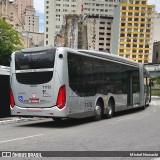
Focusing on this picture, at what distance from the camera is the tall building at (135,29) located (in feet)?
481

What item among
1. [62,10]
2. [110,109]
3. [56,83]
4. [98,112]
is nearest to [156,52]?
[62,10]

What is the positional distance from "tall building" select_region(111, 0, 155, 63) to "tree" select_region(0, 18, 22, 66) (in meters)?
100

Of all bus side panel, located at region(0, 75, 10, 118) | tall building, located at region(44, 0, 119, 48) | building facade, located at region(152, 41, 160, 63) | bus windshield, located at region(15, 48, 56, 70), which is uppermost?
tall building, located at region(44, 0, 119, 48)

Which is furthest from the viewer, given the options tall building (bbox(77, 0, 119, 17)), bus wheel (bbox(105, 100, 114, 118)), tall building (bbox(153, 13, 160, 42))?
tall building (bbox(77, 0, 119, 17))

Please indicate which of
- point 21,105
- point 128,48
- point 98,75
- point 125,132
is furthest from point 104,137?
point 128,48

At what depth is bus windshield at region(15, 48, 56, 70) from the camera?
547 inches

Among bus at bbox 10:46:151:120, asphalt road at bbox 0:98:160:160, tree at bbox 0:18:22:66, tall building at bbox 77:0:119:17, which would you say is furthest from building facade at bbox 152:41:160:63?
asphalt road at bbox 0:98:160:160

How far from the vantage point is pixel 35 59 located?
46.6 feet

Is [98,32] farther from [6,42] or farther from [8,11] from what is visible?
[6,42]

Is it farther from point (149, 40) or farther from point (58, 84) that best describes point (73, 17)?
point (58, 84)

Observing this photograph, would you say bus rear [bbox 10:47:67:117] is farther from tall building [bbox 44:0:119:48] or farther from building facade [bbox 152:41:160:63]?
tall building [bbox 44:0:119:48]

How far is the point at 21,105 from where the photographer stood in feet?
47.0

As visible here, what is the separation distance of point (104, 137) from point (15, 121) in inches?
254

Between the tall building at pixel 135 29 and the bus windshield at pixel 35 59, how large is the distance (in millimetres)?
133453
